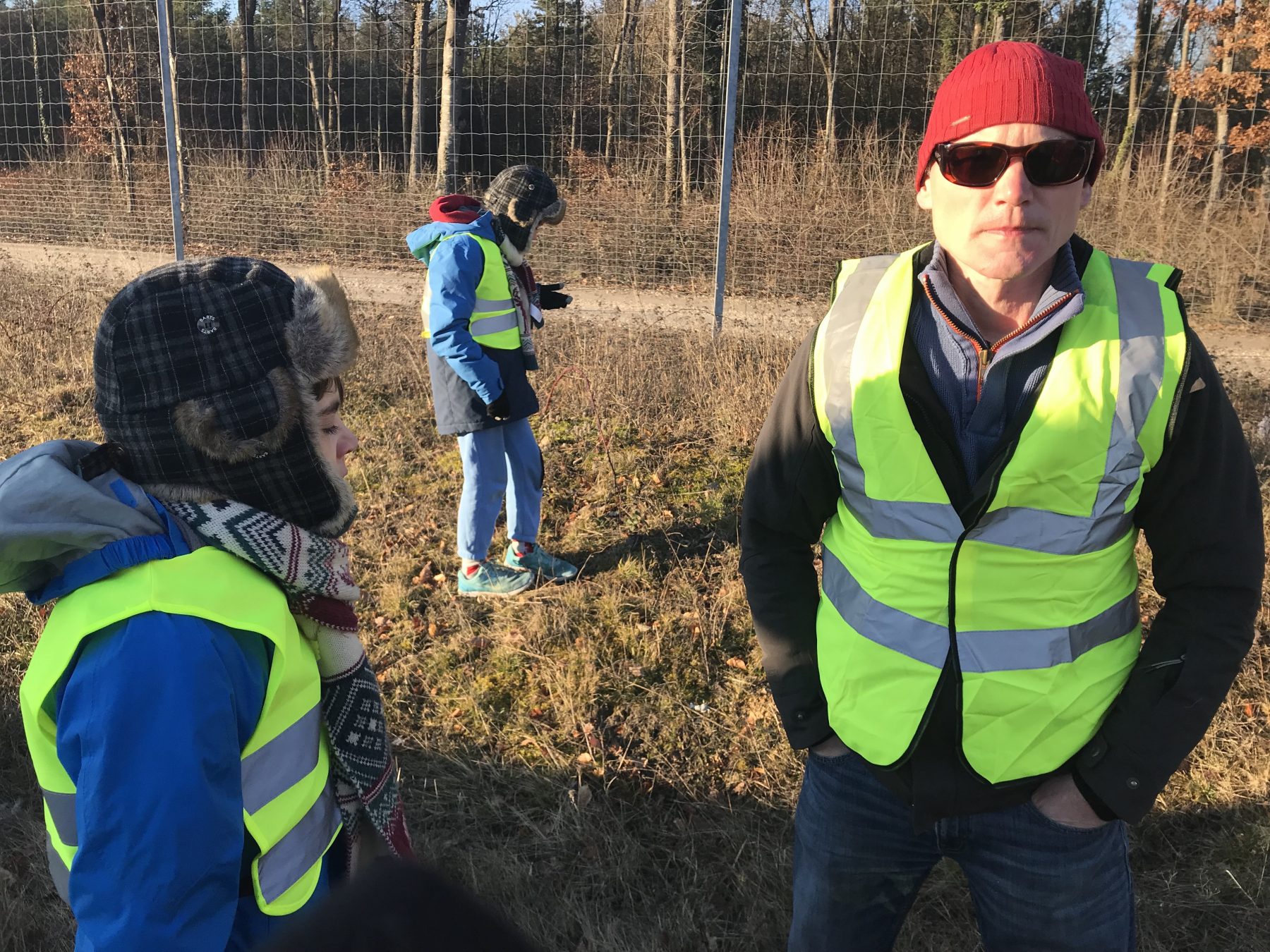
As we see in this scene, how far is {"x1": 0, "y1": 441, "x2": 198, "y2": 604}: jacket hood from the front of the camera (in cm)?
123

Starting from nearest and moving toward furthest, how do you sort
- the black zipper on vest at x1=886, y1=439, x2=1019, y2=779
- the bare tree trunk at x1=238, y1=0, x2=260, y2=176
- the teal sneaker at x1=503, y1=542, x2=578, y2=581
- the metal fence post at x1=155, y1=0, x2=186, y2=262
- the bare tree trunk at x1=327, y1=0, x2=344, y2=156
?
the black zipper on vest at x1=886, y1=439, x2=1019, y2=779
the teal sneaker at x1=503, y1=542, x2=578, y2=581
the metal fence post at x1=155, y1=0, x2=186, y2=262
the bare tree trunk at x1=327, y1=0, x2=344, y2=156
the bare tree trunk at x1=238, y1=0, x2=260, y2=176

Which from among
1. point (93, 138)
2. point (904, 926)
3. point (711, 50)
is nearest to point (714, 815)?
point (904, 926)

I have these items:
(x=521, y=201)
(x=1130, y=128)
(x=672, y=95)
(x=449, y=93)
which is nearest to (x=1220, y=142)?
(x=1130, y=128)

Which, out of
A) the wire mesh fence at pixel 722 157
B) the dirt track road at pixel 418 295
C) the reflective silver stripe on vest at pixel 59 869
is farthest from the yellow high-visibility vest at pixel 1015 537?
the dirt track road at pixel 418 295

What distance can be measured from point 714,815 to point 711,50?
13.2m

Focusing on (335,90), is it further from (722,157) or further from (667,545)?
(667,545)

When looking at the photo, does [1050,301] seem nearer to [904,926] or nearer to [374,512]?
[904,926]

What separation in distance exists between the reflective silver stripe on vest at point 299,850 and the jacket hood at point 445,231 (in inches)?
117

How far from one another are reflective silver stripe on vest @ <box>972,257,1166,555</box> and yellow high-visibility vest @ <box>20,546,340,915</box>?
1.17 m

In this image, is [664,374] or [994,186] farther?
[664,374]

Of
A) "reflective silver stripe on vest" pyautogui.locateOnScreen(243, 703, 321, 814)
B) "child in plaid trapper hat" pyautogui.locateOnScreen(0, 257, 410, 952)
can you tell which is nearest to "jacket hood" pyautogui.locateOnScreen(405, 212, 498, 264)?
"child in plaid trapper hat" pyautogui.locateOnScreen(0, 257, 410, 952)

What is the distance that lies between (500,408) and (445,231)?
85cm

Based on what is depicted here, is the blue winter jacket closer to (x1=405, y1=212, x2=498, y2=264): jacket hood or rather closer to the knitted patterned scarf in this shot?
the knitted patterned scarf

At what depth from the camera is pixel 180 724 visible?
118 centimetres
